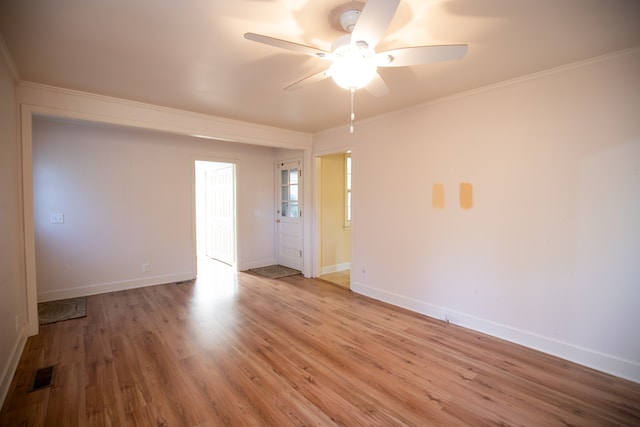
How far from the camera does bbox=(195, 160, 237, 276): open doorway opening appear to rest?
591 centimetres

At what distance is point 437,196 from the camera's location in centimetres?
343

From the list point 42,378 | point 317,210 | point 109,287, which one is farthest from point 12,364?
point 317,210

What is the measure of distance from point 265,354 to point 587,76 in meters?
3.66

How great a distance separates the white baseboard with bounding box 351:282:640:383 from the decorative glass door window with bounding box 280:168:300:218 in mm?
2546

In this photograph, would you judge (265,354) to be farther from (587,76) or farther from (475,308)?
(587,76)

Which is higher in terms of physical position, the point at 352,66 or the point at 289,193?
the point at 352,66

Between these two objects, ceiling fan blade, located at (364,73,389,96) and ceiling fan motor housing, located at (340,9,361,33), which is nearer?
ceiling fan motor housing, located at (340,9,361,33)

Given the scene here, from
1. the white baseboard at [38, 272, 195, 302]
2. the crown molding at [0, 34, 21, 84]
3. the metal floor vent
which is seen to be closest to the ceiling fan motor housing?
the crown molding at [0, 34, 21, 84]

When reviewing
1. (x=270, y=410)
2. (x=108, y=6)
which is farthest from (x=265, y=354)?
(x=108, y=6)

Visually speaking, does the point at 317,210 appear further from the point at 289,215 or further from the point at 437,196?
the point at 437,196

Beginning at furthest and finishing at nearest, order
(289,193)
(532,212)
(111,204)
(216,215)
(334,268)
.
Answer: (216,215)
(289,193)
(334,268)
(111,204)
(532,212)

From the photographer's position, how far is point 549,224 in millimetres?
2656

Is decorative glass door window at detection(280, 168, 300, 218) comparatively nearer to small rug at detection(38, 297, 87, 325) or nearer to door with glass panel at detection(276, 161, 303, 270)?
door with glass panel at detection(276, 161, 303, 270)

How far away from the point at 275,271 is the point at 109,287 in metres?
2.60
